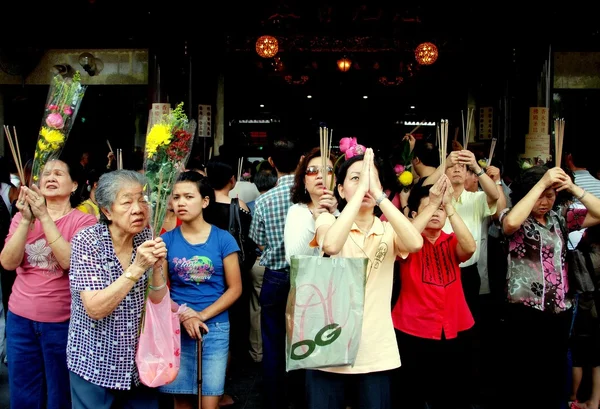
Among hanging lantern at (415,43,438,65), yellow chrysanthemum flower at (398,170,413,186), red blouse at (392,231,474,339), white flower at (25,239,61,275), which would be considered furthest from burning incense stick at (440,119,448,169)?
hanging lantern at (415,43,438,65)

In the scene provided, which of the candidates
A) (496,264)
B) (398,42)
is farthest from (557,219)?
(398,42)

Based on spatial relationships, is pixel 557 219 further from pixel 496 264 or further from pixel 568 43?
pixel 568 43

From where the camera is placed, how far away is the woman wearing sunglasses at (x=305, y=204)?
3.03 m

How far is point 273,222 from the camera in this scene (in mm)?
3607

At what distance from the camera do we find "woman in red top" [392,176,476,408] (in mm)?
3008

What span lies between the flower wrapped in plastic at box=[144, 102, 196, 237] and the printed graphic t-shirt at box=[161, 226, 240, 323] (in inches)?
14.7

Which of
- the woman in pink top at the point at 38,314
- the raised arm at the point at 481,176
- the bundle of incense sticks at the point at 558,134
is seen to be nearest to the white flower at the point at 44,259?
the woman in pink top at the point at 38,314

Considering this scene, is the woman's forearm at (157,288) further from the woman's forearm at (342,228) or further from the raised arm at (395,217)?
the raised arm at (395,217)

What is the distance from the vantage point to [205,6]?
8.48 meters

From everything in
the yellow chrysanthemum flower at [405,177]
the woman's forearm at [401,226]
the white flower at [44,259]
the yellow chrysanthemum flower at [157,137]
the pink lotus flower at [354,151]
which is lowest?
the white flower at [44,259]

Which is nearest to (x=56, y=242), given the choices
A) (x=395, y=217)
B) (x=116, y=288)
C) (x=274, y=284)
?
(x=116, y=288)

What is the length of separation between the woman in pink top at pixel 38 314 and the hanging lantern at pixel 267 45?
21.5 ft

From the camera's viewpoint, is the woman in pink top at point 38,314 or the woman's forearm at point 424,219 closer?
the woman's forearm at point 424,219

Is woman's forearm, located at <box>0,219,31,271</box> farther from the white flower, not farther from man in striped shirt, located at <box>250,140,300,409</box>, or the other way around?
man in striped shirt, located at <box>250,140,300,409</box>
